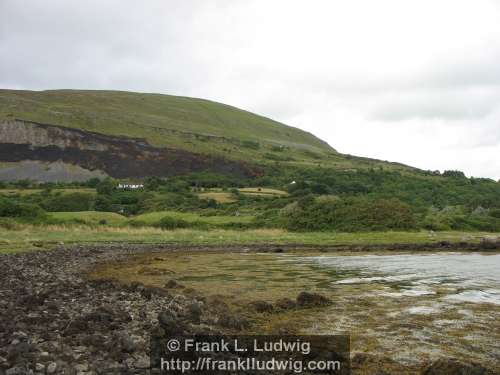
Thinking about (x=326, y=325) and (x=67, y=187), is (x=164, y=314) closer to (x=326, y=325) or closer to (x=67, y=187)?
(x=326, y=325)

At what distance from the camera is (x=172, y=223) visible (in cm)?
7700

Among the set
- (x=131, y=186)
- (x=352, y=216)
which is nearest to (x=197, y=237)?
(x=352, y=216)

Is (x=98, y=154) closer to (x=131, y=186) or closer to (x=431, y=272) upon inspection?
(x=131, y=186)

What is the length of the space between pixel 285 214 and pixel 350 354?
214ft

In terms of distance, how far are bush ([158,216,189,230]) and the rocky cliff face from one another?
308 ft

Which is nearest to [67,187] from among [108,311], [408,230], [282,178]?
[282,178]

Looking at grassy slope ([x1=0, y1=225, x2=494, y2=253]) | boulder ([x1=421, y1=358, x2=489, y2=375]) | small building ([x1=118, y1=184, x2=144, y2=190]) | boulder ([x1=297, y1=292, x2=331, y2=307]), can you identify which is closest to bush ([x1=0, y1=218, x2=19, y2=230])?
grassy slope ([x1=0, y1=225, x2=494, y2=253])

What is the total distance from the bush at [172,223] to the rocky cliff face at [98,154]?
93.7 meters

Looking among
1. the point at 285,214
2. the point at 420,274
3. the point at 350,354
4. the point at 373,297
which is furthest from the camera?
the point at 285,214

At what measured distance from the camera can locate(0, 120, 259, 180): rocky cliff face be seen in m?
171

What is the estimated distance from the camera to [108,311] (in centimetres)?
1634

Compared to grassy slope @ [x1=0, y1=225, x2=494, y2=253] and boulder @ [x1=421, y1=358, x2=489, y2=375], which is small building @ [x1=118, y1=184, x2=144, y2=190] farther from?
boulder @ [x1=421, y1=358, x2=489, y2=375]

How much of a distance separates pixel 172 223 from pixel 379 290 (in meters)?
54.4

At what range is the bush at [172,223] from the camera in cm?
7650
